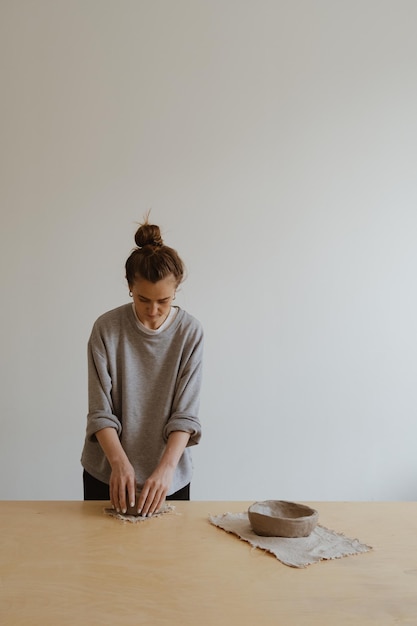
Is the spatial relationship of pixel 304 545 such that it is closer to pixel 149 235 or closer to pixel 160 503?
pixel 160 503

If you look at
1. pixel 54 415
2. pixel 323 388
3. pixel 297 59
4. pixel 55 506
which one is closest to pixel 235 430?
pixel 323 388

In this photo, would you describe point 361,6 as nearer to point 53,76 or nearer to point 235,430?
point 53,76

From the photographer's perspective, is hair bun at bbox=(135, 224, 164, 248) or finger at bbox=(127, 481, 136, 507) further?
hair bun at bbox=(135, 224, 164, 248)

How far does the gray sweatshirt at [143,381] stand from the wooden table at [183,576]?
1.03 ft

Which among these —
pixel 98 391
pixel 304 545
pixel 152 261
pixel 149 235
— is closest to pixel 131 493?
pixel 98 391

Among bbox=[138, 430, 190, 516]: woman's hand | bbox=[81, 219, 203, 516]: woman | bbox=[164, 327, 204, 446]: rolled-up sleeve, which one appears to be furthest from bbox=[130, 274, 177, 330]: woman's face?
bbox=[138, 430, 190, 516]: woman's hand

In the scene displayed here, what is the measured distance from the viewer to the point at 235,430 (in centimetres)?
325

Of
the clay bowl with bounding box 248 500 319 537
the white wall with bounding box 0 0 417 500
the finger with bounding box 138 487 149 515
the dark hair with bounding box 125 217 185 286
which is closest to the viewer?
the clay bowl with bounding box 248 500 319 537

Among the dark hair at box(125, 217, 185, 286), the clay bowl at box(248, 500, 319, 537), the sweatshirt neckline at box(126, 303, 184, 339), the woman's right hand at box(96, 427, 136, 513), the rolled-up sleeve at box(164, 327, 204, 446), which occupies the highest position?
the dark hair at box(125, 217, 185, 286)

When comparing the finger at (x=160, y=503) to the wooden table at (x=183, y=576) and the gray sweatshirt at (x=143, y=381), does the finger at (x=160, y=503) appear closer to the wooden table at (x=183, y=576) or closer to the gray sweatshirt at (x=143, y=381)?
the wooden table at (x=183, y=576)

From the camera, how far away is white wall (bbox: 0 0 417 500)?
319 centimetres

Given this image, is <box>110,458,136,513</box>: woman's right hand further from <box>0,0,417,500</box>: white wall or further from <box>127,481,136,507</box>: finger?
<box>0,0,417,500</box>: white wall

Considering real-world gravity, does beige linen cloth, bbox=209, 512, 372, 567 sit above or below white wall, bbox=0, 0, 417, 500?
below

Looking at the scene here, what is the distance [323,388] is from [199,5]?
2.00 meters
